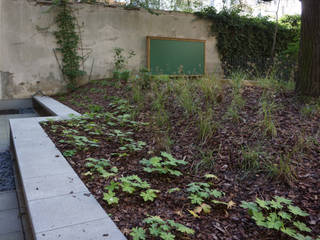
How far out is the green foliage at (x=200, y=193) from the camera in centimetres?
215

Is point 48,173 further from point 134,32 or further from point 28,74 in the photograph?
point 134,32

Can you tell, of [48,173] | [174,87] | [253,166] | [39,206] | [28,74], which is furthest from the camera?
[28,74]

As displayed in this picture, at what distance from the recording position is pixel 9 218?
2469 mm

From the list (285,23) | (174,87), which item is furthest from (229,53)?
(174,87)

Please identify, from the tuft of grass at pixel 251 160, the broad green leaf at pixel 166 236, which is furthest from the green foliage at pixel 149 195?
the tuft of grass at pixel 251 160

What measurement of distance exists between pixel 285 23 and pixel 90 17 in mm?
7893

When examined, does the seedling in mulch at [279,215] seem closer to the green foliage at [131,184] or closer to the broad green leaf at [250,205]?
the broad green leaf at [250,205]

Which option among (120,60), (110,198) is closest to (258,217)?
(110,198)

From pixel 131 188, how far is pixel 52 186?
24.2 inches

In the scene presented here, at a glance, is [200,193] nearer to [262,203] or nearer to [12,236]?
[262,203]

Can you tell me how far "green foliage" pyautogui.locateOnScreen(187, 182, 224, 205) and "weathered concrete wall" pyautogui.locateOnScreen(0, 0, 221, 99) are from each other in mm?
6428

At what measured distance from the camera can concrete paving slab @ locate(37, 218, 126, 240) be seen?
1.64 meters

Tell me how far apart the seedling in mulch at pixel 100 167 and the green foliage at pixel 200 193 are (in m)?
0.68

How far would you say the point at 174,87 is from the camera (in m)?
4.98
